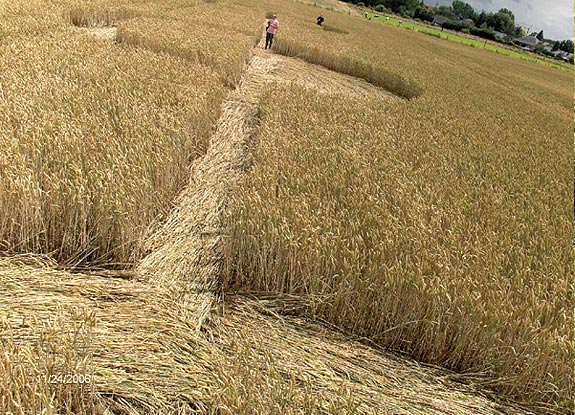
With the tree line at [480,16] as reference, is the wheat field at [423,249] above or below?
below

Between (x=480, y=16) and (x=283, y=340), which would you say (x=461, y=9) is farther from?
(x=283, y=340)

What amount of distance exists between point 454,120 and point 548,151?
5.79ft

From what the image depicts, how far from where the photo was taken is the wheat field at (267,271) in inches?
77.5

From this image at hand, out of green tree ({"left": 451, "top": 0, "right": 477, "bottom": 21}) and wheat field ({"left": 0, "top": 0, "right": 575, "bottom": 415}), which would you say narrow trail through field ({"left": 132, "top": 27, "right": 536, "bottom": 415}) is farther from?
green tree ({"left": 451, "top": 0, "right": 477, "bottom": 21})

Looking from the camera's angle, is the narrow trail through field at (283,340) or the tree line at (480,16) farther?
the tree line at (480,16)

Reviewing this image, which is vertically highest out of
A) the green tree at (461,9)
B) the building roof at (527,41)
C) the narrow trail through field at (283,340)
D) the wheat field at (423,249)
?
the green tree at (461,9)

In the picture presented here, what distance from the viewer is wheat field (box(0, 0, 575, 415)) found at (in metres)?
1.97

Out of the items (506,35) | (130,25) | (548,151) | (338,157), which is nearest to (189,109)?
(338,157)

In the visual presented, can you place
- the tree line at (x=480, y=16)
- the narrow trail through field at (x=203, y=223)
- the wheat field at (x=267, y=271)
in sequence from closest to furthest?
the wheat field at (x=267, y=271) < the narrow trail through field at (x=203, y=223) < the tree line at (x=480, y=16)

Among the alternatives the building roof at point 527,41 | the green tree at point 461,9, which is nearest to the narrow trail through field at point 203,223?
the building roof at point 527,41

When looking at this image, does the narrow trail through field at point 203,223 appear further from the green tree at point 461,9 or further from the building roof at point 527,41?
the green tree at point 461,9

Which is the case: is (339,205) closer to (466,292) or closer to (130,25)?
(466,292)

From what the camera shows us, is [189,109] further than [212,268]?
Yes

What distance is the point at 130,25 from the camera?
1030 cm
